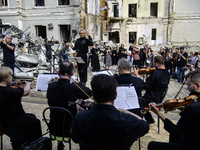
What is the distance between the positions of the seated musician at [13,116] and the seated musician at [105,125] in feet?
4.34

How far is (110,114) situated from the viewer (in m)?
1.64

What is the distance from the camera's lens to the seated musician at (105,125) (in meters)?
1.61

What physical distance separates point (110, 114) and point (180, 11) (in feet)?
88.8

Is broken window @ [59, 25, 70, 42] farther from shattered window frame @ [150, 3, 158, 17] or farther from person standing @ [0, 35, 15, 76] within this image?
shattered window frame @ [150, 3, 158, 17]

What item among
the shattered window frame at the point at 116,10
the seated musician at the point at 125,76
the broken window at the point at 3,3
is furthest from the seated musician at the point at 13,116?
the shattered window frame at the point at 116,10

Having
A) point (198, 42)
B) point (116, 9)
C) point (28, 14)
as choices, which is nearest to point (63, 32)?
point (28, 14)

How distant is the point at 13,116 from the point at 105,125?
1.74 metres

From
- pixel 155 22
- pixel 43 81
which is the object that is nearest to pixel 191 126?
pixel 43 81

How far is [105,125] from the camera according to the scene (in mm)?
1605

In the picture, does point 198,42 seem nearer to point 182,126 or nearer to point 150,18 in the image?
point 150,18

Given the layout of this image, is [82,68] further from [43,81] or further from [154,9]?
[154,9]

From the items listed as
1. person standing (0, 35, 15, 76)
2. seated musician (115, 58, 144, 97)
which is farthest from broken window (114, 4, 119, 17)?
seated musician (115, 58, 144, 97)

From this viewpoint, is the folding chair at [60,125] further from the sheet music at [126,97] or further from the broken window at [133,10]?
the broken window at [133,10]

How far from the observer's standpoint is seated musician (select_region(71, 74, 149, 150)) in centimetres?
161
